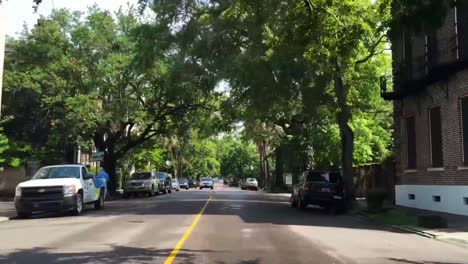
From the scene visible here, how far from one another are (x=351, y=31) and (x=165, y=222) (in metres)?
8.45

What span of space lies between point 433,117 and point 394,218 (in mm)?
6076

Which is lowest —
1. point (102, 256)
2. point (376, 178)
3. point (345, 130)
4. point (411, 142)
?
point (102, 256)

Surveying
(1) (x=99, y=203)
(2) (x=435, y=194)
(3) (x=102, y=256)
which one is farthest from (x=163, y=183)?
(3) (x=102, y=256)

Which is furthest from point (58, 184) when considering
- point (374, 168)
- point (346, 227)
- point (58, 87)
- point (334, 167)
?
point (334, 167)

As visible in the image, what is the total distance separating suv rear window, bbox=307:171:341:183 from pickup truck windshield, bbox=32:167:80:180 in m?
9.82

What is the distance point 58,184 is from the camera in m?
23.3

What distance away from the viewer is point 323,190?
1045 inches

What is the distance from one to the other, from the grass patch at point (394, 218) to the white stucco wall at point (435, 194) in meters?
1.77

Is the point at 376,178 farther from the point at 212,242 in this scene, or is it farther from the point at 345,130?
the point at 212,242

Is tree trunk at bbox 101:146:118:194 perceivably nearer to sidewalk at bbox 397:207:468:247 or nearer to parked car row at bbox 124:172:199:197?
parked car row at bbox 124:172:199:197

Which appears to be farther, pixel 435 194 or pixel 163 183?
pixel 163 183

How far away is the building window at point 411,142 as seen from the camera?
93.6ft

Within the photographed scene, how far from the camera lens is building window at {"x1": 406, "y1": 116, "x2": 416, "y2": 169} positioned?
93.6ft

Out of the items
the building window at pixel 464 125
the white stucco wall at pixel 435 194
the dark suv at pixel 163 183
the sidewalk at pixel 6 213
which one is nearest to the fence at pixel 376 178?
the white stucco wall at pixel 435 194
